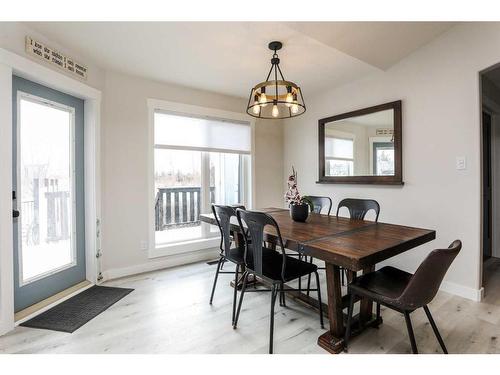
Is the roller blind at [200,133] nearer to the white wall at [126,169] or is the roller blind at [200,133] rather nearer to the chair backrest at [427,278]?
the white wall at [126,169]

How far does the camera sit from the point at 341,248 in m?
1.48

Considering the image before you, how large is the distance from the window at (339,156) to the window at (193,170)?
3.95ft

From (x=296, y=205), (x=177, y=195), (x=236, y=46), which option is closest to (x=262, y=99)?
(x=236, y=46)

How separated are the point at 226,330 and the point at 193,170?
2.22 meters

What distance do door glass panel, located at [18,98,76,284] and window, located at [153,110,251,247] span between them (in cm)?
94

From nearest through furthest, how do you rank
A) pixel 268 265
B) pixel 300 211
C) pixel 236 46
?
pixel 268 265, pixel 300 211, pixel 236 46

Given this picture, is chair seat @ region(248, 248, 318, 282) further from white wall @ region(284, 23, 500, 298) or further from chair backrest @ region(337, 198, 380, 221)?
white wall @ region(284, 23, 500, 298)

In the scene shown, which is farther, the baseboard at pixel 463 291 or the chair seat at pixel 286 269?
the baseboard at pixel 463 291

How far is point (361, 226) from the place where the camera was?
83.7 inches

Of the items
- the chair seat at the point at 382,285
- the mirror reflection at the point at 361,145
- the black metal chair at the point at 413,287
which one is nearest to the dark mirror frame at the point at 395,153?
the mirror reflection at the point at 361,145

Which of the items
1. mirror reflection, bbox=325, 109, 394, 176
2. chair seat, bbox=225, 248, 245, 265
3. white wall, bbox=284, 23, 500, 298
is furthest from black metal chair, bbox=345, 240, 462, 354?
mirror reflection, bbox=325, 109, 394, 176

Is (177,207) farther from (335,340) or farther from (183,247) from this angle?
(335,340)

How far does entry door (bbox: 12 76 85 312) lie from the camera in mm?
2125

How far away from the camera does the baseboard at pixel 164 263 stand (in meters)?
2.92
